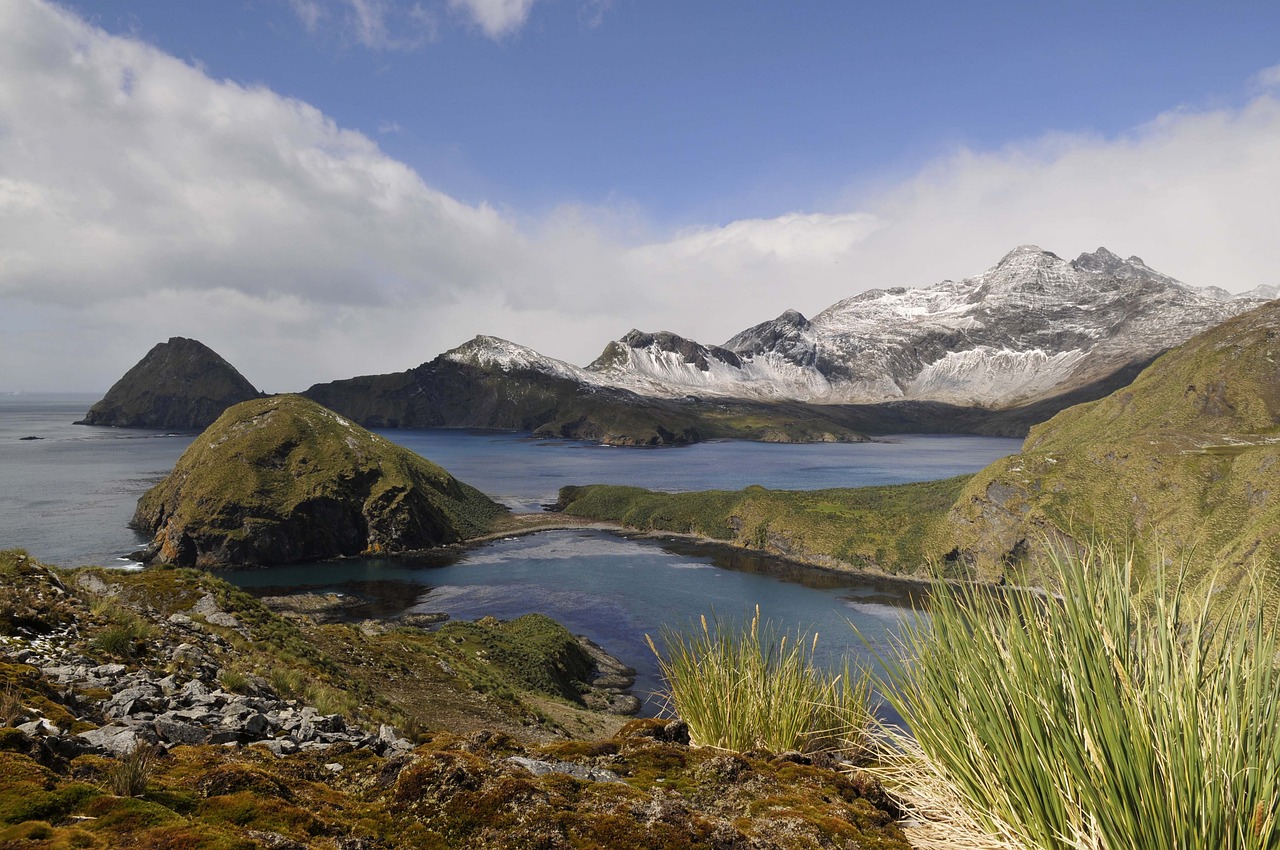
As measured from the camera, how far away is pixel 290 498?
91.0 m

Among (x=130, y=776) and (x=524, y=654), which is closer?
(x=130, y=776)

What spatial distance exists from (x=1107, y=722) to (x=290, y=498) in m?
103

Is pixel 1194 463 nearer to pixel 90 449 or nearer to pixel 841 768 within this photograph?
pixel 841 768

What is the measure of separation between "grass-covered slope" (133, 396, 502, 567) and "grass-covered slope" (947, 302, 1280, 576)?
79.7 m

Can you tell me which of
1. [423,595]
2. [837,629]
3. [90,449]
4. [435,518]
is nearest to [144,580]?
[423,595]

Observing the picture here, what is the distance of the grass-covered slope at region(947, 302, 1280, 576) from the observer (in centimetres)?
6201

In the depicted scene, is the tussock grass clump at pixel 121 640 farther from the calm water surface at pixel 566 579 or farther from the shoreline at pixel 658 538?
the shoreline at pixel 658 538

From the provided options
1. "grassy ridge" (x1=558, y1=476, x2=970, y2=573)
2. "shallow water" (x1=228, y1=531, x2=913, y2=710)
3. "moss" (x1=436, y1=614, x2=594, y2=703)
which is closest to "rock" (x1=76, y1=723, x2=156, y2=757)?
"moss" (x1=436, y1=614, x2=594, y2=703)

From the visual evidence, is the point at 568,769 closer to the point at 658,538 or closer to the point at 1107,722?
the point at 1107,722

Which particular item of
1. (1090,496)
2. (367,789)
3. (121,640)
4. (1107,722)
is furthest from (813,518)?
(1107,722)

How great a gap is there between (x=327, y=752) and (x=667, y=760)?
15.0ft

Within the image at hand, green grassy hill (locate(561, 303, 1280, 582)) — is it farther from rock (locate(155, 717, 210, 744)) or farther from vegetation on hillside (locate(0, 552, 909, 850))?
rock (locate(155, 717, 210, 744))

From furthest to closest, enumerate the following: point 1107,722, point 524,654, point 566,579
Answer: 1. point 566,579
2. point 524,654
3. point 1107,722

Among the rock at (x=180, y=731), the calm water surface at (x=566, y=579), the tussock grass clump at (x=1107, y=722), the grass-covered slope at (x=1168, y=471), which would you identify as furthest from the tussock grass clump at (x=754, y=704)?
the grass-covered slope at (x=1168, y=471)
